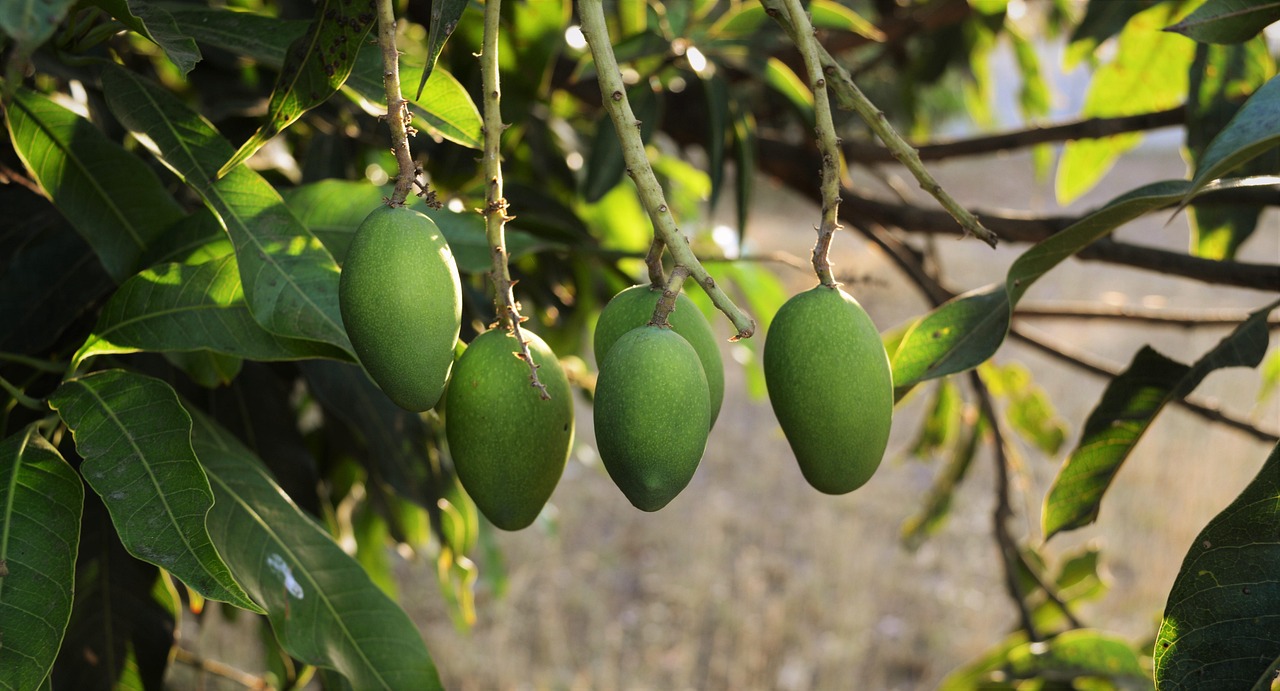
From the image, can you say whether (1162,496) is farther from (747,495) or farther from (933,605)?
(747,495)

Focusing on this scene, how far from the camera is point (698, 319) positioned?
59cm

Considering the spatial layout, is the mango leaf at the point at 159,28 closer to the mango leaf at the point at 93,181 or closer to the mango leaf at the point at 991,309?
the mango leaf at the point at 93,181

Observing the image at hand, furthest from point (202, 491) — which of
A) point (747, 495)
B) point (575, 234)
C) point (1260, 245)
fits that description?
point (1260, 245)

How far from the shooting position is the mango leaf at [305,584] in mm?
739

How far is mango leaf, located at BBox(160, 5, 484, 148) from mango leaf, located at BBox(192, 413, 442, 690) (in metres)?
0.29

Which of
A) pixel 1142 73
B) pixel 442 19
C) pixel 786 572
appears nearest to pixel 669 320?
pixel 442 19

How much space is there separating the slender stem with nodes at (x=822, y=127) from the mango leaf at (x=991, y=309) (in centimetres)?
16

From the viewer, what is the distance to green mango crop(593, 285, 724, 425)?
0.58 meters

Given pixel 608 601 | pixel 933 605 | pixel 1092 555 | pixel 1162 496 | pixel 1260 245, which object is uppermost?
pixel 1260 245

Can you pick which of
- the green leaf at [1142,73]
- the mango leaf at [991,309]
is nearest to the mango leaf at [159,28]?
the mango leaf at [991,309]

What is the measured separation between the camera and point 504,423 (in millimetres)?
565

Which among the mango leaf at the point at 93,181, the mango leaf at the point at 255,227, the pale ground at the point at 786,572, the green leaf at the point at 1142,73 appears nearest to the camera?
the mango leaf at the point at 255,227

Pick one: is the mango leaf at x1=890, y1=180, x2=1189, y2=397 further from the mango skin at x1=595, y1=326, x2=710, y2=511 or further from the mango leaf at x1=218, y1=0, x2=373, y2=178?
the mango leaf at x1=218, y1=0, x2=373, y2=178

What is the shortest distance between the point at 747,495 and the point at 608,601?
0.93 m
